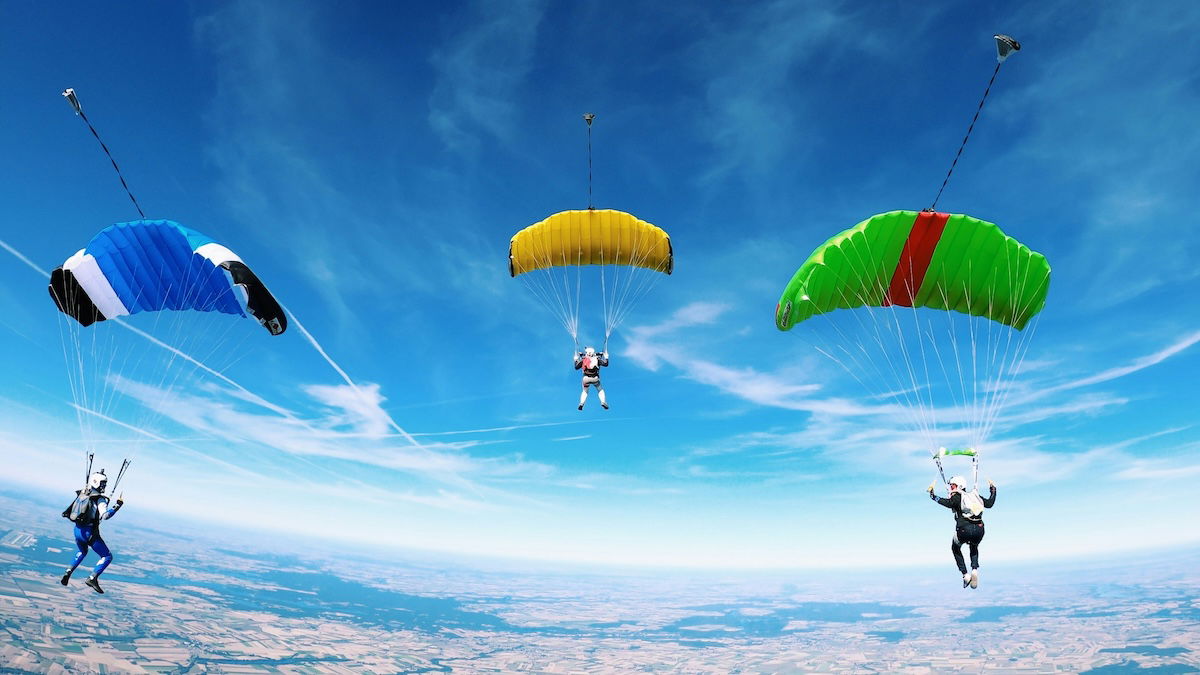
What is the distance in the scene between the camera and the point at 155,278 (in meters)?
12.6

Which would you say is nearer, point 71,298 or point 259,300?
point 259,300

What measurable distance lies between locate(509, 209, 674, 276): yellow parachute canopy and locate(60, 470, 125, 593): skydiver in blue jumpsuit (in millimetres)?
10322

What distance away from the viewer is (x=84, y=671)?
50.1 metres

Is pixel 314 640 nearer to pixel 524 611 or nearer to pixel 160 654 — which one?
pixel 160 654

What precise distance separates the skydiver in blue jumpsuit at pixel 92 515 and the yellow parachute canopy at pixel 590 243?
10322 millimetres

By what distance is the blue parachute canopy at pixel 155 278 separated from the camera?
11570 millimetres

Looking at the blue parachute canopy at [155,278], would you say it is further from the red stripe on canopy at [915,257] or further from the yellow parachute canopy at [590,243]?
the red stripe on canopy at [915,257]

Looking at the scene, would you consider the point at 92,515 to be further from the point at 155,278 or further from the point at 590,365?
the point at 590,365

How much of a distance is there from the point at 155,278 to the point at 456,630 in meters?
129

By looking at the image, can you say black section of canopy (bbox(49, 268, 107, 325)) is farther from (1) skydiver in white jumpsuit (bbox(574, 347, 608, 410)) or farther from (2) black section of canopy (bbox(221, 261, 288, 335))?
(1) skydiver in white jumpsuit (bbox(574, 347, 608, 410))

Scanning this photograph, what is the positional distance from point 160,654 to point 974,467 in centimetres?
8890

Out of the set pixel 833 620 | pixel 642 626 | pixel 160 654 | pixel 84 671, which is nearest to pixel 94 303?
pixel 84 671

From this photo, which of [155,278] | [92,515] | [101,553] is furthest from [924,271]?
[101,553]

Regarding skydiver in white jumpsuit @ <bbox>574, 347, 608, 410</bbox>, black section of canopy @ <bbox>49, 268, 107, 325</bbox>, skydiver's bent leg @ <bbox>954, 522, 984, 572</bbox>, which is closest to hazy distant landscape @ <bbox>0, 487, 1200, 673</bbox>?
black section of canopy @ <bbox>49, 268, 107, 325</bbox>
